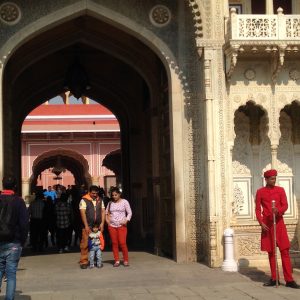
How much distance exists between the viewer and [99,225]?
10.8 meters

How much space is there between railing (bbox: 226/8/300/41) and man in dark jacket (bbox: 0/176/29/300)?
4.84 meters

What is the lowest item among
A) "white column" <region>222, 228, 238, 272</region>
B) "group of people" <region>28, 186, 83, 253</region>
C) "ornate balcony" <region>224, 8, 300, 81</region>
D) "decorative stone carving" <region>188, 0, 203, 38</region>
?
"white column" <region>222, 228, 238, 272</region>

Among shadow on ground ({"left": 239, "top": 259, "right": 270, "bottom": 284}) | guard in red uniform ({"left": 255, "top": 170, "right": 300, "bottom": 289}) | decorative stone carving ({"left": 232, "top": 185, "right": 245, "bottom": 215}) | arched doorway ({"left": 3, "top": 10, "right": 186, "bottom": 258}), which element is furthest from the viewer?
arched doorway ({"left": 3, "top": 10, "right": 186, "bottom": 258})

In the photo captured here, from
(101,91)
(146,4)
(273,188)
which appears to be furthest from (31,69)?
(273,188)

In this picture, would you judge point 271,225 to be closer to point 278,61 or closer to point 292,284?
point 292,284

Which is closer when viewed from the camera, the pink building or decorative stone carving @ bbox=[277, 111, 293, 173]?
decorative stone carving @ bbox=[277, 111, 293, 173]

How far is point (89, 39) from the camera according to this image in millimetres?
13742

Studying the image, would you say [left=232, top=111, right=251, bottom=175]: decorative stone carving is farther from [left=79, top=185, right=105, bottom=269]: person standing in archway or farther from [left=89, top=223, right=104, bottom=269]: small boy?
[left=89, top=223, right=104, bottom=269]: small boy

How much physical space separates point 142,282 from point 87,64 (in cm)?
919

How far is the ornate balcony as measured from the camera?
1010 cm

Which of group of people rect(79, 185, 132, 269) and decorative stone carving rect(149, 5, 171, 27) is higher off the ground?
decorative stone carving rect(149, 5, 171, 27)

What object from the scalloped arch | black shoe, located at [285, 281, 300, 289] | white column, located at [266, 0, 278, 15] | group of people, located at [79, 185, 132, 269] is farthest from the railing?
the scalloped arch

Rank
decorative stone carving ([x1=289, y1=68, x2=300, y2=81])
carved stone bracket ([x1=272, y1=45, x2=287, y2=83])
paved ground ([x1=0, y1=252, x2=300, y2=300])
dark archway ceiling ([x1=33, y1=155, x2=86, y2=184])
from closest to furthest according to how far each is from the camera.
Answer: paved ground ([x1=0, y1=252, x2=300, y2=300])
carved stone bracket ([x1=272, y1=45, x2=287, y2=83])
decorative stone carving ([x1=289, y1=68, x2=300, y2=81])
dark archway ceiling ([x1=33, y1=155, x2=86, y2=184])

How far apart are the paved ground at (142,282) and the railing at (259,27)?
143 inches
